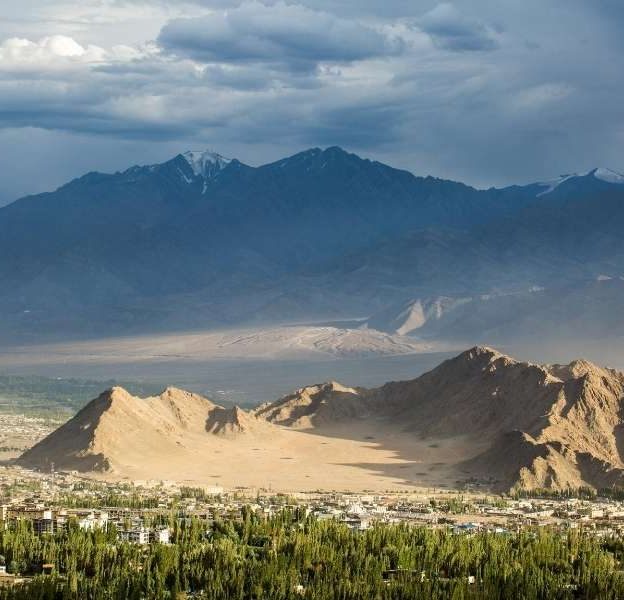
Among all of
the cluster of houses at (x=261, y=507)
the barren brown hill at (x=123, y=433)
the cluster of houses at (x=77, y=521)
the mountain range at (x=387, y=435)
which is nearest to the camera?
the cluster of houses at (x=77, y=521)

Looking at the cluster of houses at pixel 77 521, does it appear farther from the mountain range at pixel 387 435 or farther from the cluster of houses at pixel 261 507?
the mountain range at pixel 387 435

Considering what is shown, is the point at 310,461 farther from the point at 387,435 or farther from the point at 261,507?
the point at 261,507

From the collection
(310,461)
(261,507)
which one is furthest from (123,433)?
(261,507)

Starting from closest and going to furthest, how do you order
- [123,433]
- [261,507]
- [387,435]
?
[261,507] < [123,433] < [387,435]

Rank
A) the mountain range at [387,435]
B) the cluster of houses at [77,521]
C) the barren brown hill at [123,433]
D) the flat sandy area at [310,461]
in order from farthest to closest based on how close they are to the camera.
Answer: the barren brown hill at [123,433] → the mountain range at [387,435] → the flat sandy area at [310,461] → the cluster of houses at [77,521]

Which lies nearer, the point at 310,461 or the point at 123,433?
the point at 310,461

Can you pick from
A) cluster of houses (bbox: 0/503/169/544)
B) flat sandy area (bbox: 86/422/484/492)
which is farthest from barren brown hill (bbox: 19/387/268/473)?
cluster of houses (bbox: 0/503/169/544)

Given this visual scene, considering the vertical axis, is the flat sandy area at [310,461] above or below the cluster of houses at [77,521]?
above

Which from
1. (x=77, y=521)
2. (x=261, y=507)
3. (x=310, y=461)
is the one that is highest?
(x=310, y=461)

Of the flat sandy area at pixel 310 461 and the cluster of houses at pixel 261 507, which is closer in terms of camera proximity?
the cluster of houses at pixel 261 507

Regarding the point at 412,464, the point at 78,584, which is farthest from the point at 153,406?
the point at 78,584

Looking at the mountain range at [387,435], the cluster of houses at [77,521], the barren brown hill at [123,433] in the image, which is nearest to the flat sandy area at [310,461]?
the mountain range at [387,435]
